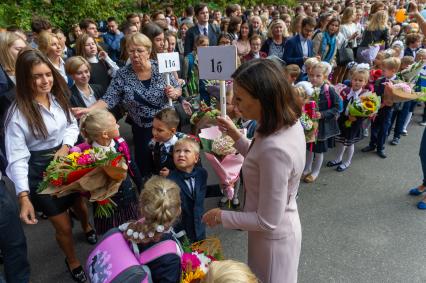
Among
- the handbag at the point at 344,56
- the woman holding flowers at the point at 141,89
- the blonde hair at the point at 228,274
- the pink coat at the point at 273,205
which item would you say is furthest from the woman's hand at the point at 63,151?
the handbag at the point at 344,56

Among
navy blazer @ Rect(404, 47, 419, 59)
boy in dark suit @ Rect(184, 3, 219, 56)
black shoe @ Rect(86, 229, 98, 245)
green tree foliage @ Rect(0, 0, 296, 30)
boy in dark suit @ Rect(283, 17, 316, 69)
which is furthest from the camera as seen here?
green tree foliage @ Rect(0, 0, 296, 30)

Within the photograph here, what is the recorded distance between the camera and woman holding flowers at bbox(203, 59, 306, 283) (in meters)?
1.50

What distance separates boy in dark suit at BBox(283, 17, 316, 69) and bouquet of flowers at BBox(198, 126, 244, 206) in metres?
3.49

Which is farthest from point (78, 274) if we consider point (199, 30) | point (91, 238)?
point (199, 30)

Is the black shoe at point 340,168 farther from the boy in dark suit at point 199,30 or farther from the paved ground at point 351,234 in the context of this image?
the boy in dark suit at point 199,30

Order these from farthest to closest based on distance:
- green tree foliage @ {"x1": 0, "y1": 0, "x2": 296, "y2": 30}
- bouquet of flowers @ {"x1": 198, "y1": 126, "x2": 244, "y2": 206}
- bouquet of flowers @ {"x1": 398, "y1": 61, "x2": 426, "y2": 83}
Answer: green tree foliage @ {"x1": 0, "y1": 0, "x2": 296, "y2": 30}, bouquet of flowers @ {"x1": 398, "y1": 61, "x2": 426, "y2": 83}, bouquet of flowers @ {"x1": 198, "y1": 126, "x2": 244, "y2": 206}

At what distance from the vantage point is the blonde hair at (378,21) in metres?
6.95

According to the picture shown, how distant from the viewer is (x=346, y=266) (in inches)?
119

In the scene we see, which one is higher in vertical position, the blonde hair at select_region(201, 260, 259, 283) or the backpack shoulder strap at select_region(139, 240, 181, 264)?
the blonde hair at select_region(201, 260, 259, 283)

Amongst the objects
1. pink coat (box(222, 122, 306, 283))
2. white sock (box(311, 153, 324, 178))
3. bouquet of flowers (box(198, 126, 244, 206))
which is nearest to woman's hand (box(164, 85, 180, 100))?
bouquet of flowers (box(198, 126, 244, 206))

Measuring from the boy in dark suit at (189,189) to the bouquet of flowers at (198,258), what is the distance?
0.39 m

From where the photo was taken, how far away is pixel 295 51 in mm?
5762

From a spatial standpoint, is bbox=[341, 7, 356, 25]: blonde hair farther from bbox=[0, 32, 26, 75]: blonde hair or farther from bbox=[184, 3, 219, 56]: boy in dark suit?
bbox=[0, 32, 26, 75]: blonde hair

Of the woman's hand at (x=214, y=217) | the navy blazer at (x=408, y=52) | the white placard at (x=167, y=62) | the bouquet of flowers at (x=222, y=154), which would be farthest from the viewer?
the navy blazer at (x=408, y=52)
